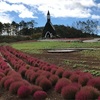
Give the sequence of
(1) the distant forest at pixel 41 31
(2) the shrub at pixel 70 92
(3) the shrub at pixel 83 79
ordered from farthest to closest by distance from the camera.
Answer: (1) the distant forest at pixel 41 31, (3) the shrub at pixel 83 79, (2) the shrub at pixel 70 92

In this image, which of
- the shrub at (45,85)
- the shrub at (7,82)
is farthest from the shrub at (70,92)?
the shrub at (7,82)

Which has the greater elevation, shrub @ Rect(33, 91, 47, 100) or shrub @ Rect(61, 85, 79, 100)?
shrub @ Rect(61, 85, 79, 100)

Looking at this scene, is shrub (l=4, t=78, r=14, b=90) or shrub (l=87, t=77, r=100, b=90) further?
shrub (l=4, t=78, r=14, b=90)

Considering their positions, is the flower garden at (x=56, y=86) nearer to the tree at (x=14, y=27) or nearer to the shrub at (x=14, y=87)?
the shrub at (x=14, y=87)

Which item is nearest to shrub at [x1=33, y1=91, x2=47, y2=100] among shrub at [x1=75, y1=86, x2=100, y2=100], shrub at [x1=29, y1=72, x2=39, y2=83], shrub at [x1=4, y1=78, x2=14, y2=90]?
shrub at [x1=75, y1=86, x2=100, y2=100]

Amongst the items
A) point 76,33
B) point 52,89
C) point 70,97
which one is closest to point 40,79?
point 52,89

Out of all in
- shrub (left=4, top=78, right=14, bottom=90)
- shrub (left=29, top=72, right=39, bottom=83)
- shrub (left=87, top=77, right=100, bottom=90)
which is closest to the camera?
shrub (left=87, top=77, right=100, bottom=90)

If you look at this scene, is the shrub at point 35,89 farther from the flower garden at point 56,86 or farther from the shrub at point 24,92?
the shrub at point 24,92

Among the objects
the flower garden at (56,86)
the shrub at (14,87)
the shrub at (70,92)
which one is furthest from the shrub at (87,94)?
the shrub at (14,87)

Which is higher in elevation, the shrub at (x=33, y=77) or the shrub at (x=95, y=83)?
the shrub at (x=95, y=83)

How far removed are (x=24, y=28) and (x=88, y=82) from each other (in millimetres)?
105705

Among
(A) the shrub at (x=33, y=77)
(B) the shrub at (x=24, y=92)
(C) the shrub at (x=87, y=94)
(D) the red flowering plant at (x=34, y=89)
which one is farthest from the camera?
(A) the shrub at (x=33, y=77)

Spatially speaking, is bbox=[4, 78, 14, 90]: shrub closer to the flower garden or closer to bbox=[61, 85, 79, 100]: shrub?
the flower garden

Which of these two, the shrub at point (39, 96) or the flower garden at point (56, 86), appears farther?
the shrub at point (39, 96)
